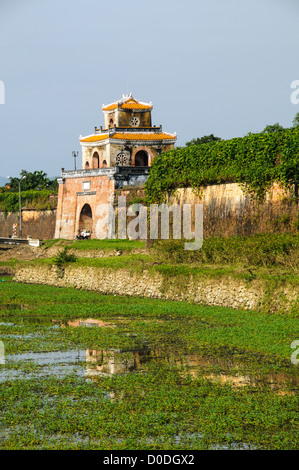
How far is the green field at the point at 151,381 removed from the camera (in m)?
8.58

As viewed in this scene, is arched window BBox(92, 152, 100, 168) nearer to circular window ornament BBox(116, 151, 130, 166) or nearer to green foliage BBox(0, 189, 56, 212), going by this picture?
circular window ornament BBox(116, 151, 130, 166)

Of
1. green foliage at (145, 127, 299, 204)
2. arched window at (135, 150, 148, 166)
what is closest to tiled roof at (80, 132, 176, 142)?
arched window at (135, 150, 148, 166)

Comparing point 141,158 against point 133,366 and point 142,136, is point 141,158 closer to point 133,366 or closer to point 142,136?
point 142,136

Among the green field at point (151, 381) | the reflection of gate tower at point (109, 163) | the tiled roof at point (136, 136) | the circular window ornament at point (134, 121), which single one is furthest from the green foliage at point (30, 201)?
the green field at point (151, 381)

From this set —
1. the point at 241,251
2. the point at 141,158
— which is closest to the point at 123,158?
the point at 141,158

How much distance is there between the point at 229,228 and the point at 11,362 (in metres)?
16.7

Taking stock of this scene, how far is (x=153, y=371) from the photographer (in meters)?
12.2

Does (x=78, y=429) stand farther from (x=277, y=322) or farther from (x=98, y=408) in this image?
(x=277, y=322)

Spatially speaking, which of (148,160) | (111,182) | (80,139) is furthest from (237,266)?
(80,139)

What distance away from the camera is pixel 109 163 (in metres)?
50.6

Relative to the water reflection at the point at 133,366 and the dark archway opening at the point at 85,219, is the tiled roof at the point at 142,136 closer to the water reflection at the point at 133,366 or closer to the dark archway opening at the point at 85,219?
the dark archway opening at the point at 85,219

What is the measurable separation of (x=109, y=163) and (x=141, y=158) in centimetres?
321

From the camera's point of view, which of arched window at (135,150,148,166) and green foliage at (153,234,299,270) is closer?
green foliage at (153,234,299,270)

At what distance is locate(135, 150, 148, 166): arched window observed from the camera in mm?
52375
